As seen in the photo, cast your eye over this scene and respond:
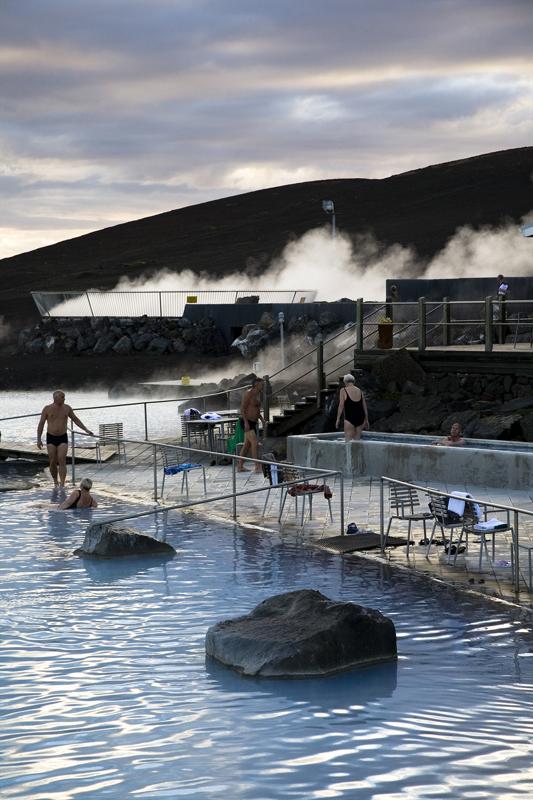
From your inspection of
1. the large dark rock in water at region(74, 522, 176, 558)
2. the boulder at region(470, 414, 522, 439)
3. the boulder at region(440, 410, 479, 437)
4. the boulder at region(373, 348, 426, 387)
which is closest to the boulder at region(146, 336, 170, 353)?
the boulder at region(373, 348, 426, 387)

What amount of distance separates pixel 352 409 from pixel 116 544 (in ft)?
22.2

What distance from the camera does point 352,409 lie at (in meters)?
20.2

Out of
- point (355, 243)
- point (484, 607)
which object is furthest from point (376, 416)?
point (355, 243)

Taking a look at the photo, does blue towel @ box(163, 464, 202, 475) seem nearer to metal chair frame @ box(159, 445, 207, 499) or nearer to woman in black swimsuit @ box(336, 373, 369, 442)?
metal chair frame @ box(159, 445, 207, 499)

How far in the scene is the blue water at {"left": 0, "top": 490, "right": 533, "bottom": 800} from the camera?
7.88 m

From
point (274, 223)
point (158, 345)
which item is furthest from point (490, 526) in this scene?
point (274, 223)

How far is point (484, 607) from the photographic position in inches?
455

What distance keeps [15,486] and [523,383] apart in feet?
30.8

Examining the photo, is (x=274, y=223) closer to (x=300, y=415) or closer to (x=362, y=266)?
(x=362, y=266)

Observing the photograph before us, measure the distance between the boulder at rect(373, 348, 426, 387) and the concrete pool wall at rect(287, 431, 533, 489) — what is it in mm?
3665

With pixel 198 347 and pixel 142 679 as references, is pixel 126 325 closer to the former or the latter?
pixel 198 347

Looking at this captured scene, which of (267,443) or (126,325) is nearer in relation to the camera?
(267,443)

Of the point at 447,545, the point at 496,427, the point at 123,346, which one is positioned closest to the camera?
the point at 447,545

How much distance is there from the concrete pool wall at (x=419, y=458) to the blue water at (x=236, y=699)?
4.80 metres
